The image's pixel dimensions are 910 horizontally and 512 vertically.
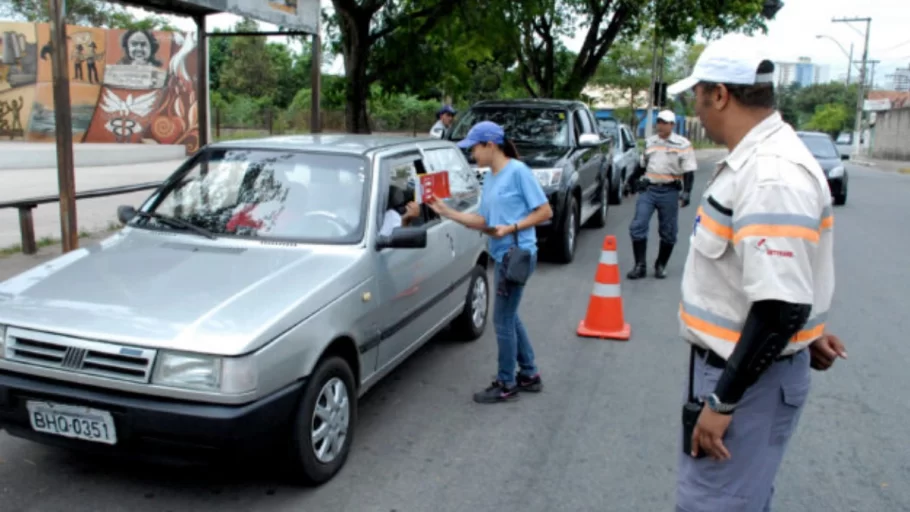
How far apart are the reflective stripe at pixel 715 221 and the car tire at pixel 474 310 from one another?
13.1ft

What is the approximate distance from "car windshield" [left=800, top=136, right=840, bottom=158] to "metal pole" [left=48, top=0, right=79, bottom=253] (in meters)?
15.5

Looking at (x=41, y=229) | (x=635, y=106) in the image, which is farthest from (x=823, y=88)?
(x=41, y=229)

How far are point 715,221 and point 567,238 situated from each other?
7510 millimetres

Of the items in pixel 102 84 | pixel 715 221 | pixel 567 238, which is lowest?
pixel 567 238

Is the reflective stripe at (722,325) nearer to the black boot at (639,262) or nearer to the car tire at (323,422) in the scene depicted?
the car tire at (323,422)

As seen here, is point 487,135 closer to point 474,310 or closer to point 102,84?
point 474,310

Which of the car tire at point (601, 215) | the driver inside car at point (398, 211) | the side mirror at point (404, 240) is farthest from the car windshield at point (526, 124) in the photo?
the side mirror at point (404, 240)

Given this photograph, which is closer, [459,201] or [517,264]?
[517,264]

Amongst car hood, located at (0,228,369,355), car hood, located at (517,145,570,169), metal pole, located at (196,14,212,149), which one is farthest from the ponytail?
metal pole, located at (196,14,212,149)

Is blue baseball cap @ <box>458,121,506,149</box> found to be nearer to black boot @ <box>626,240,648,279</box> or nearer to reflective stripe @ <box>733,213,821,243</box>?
reflective stripe @ <box>733,213,821,243</box>

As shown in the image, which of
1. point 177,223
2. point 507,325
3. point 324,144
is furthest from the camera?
point 324,144

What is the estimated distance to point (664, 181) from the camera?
8727 mm

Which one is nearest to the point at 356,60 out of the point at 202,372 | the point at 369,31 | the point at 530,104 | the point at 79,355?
the point at 369,31

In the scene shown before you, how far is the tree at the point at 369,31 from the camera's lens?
1167cm
